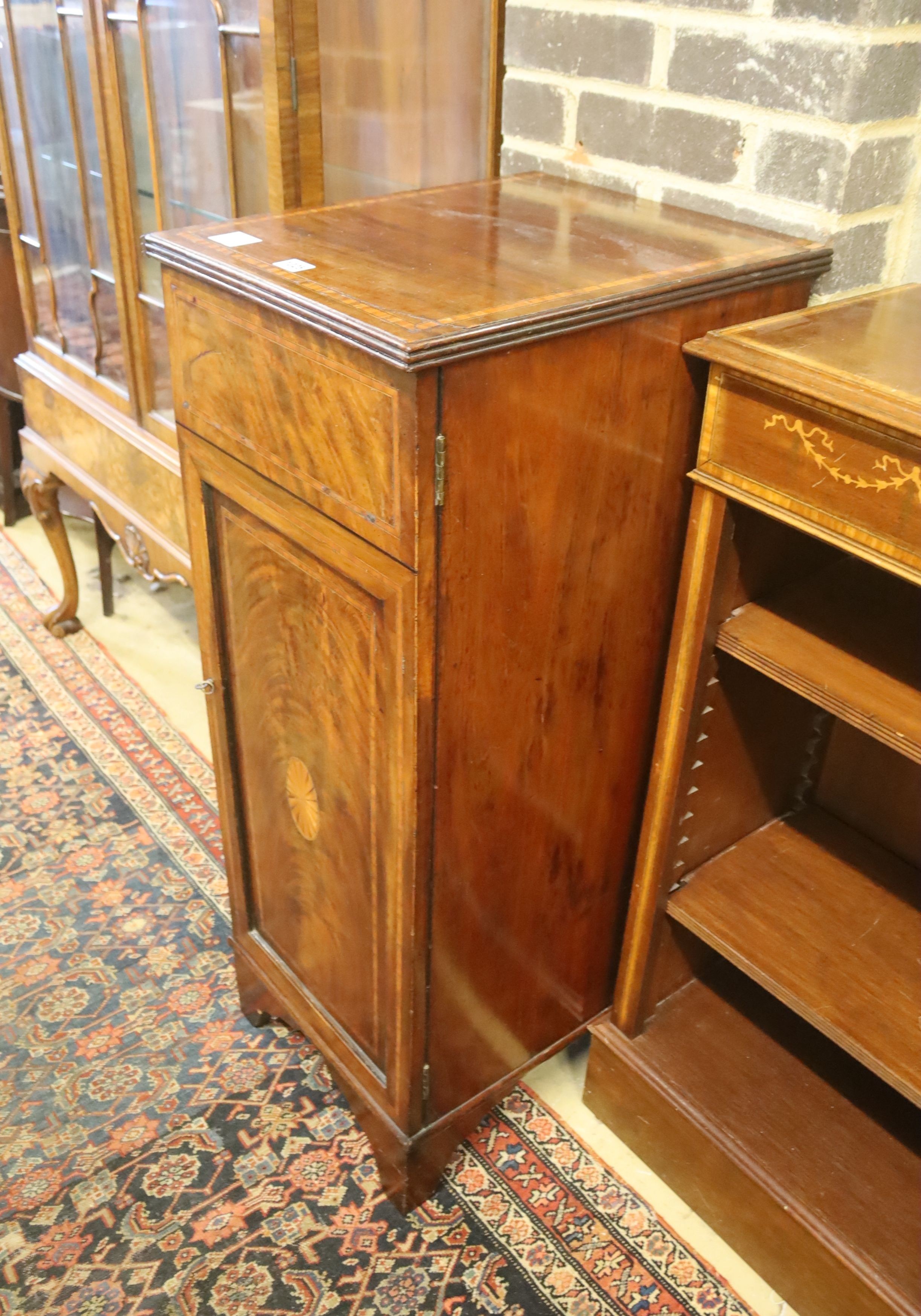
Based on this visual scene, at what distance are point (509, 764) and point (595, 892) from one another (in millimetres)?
333

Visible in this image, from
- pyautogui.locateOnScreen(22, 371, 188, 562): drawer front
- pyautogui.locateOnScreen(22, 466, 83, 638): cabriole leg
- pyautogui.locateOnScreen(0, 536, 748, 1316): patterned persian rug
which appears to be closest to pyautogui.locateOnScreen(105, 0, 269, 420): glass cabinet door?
pyautogui.locateOnScreen(22, 371, 188, 562): drawer front

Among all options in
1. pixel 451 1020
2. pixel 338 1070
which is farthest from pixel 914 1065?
pixel 338 1070

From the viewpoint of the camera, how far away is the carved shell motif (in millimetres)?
1330

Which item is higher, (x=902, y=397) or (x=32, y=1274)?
(x=902, y=397)

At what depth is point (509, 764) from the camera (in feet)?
3.92

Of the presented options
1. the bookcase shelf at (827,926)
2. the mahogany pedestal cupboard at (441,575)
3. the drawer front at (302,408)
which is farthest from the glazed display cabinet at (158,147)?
the bookcase shelf at (827,926)

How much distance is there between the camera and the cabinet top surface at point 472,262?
3.05ft

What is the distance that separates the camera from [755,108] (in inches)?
47.2

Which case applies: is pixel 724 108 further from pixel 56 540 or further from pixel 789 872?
pixel 56 540

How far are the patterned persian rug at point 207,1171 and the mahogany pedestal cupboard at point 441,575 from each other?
11 centimetres

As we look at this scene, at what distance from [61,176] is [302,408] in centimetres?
140

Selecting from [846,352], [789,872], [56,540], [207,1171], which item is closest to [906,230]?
[846,352]

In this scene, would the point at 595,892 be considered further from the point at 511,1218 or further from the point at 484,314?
the point at 484,314

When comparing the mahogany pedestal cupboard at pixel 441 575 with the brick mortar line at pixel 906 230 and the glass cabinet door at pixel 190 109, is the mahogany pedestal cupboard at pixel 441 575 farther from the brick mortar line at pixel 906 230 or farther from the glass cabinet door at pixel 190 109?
the glass cabinet door at pixel 190 109
